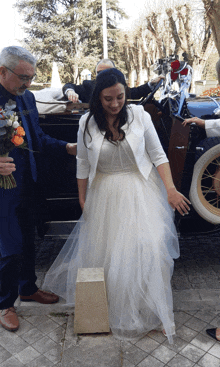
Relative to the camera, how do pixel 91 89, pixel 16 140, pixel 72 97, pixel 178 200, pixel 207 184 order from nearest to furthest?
pixel 16 140 → pixel 178 200 → pixel 207 184 → pixel 72 97 → pixel 91 89

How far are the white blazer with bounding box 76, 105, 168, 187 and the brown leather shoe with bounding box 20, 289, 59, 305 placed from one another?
1.08m

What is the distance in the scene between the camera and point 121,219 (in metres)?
→ 2.51

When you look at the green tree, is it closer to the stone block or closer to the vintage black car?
the vintage black car

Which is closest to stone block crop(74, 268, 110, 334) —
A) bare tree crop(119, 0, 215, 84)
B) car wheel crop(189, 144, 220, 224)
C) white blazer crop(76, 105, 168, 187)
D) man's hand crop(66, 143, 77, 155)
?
white blazer crop(76, 105, 168, 187)

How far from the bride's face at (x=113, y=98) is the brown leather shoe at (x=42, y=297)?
1.63m

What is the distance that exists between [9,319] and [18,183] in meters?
1.06

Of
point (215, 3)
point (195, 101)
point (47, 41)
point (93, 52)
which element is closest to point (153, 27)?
point (93, 52)

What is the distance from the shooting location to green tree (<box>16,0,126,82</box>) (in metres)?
29.6

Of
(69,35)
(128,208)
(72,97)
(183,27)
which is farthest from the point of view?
(69,35)

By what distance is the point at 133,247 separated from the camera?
8.04 feet

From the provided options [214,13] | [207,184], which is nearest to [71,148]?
[207,184]

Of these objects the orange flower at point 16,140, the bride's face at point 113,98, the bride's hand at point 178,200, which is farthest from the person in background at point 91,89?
the bride's hand at point 178,200

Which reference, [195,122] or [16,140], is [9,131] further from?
[195,122]

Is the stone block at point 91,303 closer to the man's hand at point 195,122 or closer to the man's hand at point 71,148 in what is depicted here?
the man's hand at point 71,148
